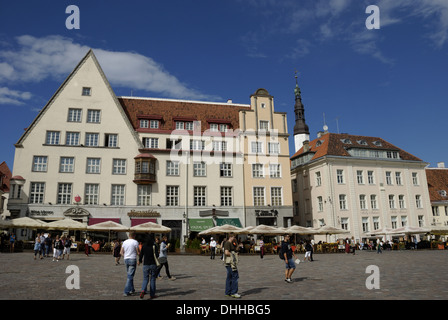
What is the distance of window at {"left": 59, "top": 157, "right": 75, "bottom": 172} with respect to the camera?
127ft

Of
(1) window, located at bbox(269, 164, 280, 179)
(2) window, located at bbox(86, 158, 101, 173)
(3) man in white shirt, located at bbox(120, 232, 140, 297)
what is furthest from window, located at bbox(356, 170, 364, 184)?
(3) man in white shirt, located at bbox(120, 232, 140, 297)

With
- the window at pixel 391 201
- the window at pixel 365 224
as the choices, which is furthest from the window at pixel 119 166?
the window at pixel 391 201

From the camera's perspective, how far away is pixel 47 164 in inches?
1516

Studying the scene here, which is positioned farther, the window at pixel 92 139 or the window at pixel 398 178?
the window at pixel 398 178

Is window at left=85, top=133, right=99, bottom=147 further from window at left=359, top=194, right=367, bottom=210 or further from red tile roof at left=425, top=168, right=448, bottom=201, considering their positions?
red tile roof at left=425, top=168, right=448, bottom=201

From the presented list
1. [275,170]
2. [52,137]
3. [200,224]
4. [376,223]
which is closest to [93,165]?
[52,137]

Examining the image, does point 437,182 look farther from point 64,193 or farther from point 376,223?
point 64,193

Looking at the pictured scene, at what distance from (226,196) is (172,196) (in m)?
6.21

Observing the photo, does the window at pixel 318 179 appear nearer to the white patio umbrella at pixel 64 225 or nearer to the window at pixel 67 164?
the white patio umbrella at pixel 64 225

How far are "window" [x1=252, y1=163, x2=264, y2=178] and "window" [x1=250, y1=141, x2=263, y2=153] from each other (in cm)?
170

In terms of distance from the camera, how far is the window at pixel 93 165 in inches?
1548

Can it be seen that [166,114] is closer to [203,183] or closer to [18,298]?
[203,183]

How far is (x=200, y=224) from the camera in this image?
1575 inches

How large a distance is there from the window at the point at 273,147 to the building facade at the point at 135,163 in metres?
0.12
